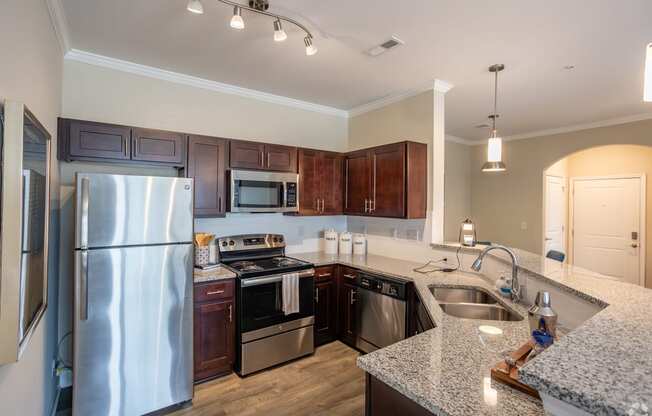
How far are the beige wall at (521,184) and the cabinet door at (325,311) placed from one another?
386 cm

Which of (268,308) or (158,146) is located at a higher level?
(158,146)

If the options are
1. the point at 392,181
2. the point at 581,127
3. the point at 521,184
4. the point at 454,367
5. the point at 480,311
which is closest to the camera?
the point at 454,367

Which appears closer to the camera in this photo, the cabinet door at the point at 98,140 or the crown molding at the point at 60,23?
the crown molding at the point at 60,23

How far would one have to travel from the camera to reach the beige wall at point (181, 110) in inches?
109

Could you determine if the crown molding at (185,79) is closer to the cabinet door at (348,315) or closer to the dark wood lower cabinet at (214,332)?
the dark wood lower cabinet at (214,332)

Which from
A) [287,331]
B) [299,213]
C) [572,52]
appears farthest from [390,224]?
[572,52]

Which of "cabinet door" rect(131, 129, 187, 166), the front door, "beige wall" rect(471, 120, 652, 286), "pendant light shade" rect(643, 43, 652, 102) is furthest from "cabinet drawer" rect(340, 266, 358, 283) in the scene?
the front door

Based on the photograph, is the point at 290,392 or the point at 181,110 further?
the point at 181,110

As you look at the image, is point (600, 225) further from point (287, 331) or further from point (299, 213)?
point (287, 331)

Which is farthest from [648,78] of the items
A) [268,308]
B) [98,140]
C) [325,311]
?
[98,140]

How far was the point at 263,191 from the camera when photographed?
331 centimetres

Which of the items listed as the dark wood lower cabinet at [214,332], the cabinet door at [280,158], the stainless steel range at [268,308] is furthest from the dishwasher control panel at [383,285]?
the cabinet door at [280,158]

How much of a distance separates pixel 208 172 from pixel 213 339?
144 centimetres

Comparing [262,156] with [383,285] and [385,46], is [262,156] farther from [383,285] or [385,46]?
[383,285]
